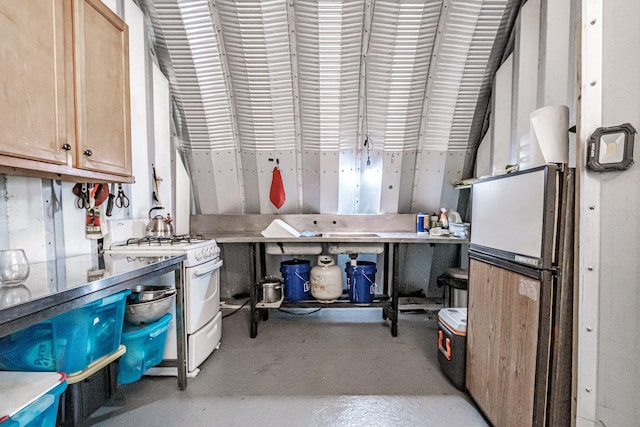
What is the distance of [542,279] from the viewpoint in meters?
1.29

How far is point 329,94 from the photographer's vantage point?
3055 mm

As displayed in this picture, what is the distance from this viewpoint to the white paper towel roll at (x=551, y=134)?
1.38 meters

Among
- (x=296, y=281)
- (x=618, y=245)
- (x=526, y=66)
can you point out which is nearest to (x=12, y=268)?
(x=296, y=281)

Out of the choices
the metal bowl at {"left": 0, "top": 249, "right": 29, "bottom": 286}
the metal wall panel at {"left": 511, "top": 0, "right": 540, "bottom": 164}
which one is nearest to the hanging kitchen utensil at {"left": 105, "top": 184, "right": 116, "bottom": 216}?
the metal bowl at {"left": 0, "top": 249, "right": 29, "bottom": 286}

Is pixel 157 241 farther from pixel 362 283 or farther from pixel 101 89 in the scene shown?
pixel 362 283

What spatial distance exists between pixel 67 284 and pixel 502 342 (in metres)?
2.11

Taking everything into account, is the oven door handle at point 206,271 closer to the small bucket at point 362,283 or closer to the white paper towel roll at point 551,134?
the small bucket at point 362,283

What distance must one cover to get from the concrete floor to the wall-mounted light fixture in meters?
1.60

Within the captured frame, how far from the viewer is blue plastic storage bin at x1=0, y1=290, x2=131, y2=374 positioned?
1.36m

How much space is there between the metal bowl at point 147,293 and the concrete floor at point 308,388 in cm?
70

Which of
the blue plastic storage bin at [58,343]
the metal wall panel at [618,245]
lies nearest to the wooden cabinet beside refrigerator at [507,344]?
the metal wall panel at [618,245]

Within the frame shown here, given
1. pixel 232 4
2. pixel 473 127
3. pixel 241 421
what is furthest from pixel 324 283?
pixel 232 4

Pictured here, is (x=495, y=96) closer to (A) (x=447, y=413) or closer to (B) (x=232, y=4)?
(B) (x=232, y=4)

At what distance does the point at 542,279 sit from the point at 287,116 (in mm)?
2713
